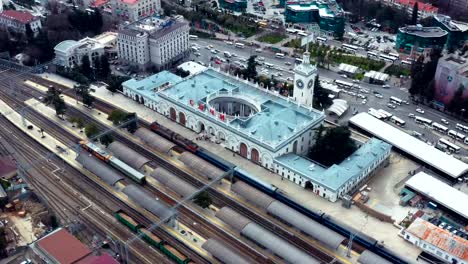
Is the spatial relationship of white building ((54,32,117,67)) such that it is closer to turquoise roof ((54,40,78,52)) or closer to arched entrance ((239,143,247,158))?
turquoise roof ((54,40,78,52))

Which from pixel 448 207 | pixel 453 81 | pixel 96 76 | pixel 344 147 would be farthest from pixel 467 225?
pixel 96 76

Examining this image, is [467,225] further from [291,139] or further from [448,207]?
[291,139]

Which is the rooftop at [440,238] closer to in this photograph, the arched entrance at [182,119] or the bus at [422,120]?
the bus at [422,120]

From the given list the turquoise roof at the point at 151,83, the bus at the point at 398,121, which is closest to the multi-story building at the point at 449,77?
the bus at the point at 398,121

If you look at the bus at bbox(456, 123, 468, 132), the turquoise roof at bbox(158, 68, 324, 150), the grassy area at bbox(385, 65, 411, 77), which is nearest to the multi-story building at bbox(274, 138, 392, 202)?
the turquoise roof at bbox(158, 68, 324, 150)

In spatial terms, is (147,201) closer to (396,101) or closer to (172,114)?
(172,114)

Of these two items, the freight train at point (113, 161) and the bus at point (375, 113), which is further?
the bus at point (375, 113)

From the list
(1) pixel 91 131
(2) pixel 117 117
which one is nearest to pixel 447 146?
(2) pixel 117 117
